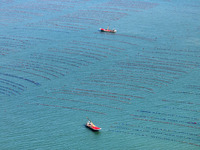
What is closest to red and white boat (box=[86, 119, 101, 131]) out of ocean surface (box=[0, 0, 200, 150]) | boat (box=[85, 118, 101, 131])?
boat (box=[85, 118, 101, 131])

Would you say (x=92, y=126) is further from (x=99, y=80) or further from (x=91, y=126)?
(x=99, y=80)

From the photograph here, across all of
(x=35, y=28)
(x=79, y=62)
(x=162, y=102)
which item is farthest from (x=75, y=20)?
(x=162, y=102)

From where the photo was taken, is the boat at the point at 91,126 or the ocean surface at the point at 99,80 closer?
the ocean surface at the point at 99,80

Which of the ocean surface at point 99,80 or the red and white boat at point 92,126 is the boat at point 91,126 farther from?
the ocean surface at point 99,80

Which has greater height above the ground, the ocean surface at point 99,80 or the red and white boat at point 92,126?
the ocean surface at point 99,80

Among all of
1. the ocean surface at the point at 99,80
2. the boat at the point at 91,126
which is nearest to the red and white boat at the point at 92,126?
the boat at the point at 91,126

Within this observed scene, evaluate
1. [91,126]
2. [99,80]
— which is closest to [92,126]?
[91,126]

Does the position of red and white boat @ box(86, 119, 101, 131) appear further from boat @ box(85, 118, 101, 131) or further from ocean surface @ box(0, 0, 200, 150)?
ocean surface @ box(0, 0, 200, 150)

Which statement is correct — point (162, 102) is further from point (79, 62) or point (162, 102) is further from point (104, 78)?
point (79, 62)
